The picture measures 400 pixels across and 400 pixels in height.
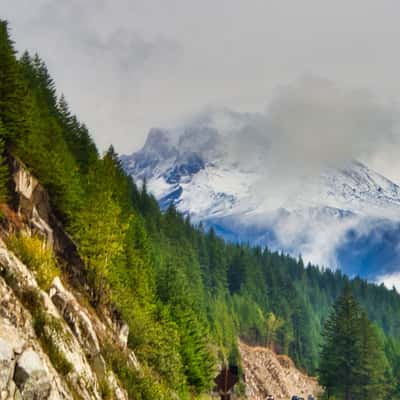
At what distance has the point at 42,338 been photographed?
20.9 m

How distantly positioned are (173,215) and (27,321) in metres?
96.4

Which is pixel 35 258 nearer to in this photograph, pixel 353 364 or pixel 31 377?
pixel 31 377

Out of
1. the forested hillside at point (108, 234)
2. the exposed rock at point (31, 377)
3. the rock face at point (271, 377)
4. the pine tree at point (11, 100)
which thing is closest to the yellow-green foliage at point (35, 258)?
the forested hillside at point (108, 234)

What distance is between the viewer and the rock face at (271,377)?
95.6 meters

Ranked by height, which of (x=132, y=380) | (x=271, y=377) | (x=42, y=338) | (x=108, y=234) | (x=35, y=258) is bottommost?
(x=271, y=377)

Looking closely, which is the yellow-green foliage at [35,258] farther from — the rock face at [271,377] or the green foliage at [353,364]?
the rock face at [271,377]

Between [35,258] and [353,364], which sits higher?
[35,258]

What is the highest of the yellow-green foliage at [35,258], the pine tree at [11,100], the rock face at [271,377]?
the pine tree at [11,100]

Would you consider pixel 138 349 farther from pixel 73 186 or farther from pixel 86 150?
pixel 86 150

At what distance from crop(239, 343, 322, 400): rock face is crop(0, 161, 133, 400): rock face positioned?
65790 mm

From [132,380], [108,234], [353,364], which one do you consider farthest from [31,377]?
[353,364]

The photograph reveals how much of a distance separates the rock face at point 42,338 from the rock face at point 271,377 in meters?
65.8

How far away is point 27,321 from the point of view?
A: 20297 mm

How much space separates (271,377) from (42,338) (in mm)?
88551
